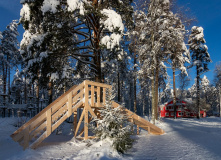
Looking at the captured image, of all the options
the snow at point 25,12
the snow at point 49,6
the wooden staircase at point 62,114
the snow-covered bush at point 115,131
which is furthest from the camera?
the snow at point 25,12

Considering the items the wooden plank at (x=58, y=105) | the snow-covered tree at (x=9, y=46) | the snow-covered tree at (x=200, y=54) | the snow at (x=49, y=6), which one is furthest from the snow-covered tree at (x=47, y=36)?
the snow-covered tree at (x=200, y=54)

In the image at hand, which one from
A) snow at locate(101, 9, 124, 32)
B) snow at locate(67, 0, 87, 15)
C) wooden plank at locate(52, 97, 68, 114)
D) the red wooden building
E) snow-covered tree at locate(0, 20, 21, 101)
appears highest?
snow-covered tree at locate(0, 20, 21, 101)

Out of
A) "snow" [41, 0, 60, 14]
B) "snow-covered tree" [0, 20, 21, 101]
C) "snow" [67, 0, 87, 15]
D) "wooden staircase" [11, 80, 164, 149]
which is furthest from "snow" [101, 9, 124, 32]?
"snow-covered tree" [0, 20, 21, 101]

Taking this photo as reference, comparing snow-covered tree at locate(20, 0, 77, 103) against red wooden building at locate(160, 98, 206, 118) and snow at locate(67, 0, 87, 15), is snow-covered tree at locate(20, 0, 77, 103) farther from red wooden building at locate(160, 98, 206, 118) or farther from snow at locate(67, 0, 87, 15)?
red wooden building at locate(160, 98, 206, 118)

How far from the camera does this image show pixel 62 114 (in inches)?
278

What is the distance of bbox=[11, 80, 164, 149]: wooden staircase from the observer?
5.40 m

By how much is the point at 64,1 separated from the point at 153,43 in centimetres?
758

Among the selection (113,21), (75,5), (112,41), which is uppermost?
(75,5)

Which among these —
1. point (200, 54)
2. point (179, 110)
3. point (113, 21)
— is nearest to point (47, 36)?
point (113, 21)

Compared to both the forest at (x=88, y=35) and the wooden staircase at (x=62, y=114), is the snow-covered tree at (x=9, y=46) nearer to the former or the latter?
the forest at (x=88, y=35)

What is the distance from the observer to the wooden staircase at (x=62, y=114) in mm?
5398

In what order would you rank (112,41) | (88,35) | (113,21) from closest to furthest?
1. (113,21)
2. (112,41)
3. (88,35)

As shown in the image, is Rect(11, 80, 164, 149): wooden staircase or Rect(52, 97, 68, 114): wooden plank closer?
Rect(11, 80, 164, 149): wooden staircase

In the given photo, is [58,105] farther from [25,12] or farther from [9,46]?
[9,46]
